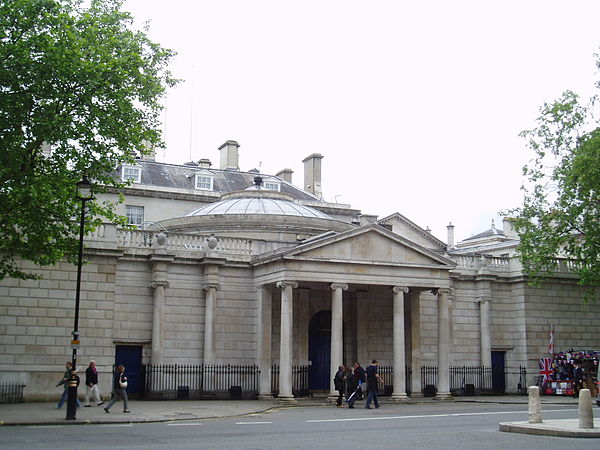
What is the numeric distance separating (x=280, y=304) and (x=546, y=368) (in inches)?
544

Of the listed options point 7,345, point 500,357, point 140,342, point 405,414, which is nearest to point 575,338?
point 500,357

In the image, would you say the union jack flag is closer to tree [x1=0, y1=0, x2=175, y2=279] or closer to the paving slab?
the paving slab

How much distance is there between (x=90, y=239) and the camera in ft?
96.2

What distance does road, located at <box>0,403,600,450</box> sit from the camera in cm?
1477

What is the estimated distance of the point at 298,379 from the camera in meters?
33.2

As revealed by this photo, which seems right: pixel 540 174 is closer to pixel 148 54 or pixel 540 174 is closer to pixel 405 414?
pixel 405 414

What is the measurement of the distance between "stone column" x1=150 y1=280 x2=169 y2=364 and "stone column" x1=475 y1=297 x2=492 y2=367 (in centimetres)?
1600

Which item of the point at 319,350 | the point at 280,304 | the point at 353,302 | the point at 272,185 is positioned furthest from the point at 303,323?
the point at 272,185

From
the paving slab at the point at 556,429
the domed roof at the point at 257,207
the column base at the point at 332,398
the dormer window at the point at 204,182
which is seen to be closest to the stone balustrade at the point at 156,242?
the domed roof at the point at 257,207

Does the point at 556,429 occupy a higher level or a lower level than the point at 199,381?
lower

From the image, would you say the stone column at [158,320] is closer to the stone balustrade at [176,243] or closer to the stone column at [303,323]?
the stone balustrade at [176,243]

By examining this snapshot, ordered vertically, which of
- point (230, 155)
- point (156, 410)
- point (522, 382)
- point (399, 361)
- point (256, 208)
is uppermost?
point (230, 155)

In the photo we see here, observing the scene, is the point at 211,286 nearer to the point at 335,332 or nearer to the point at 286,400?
the point at 335,332

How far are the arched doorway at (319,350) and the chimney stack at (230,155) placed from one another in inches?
1229
